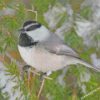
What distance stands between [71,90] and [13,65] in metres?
0.34

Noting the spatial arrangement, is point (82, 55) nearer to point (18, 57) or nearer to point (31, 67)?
point (31, 67)

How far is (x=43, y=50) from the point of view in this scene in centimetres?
226

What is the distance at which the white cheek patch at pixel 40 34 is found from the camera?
230cm

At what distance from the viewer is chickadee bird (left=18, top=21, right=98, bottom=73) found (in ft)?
7.36

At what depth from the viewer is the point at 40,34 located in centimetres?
232

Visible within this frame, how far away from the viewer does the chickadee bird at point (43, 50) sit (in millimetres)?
2244

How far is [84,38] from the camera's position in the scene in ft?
7.63

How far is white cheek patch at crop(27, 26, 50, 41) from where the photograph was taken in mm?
2297

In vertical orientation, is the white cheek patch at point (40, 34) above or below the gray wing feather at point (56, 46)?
→ above

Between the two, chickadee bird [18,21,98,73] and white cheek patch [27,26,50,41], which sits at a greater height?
white cheek patch [27,26,50,41]

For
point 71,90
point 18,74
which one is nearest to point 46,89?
point 71,90

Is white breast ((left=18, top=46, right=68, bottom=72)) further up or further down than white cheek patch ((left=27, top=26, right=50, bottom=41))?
further down

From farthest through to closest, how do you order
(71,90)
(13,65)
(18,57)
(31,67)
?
(18,57), (31,67), (71,90), (13,65)

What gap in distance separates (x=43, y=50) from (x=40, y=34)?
0.09 meters
